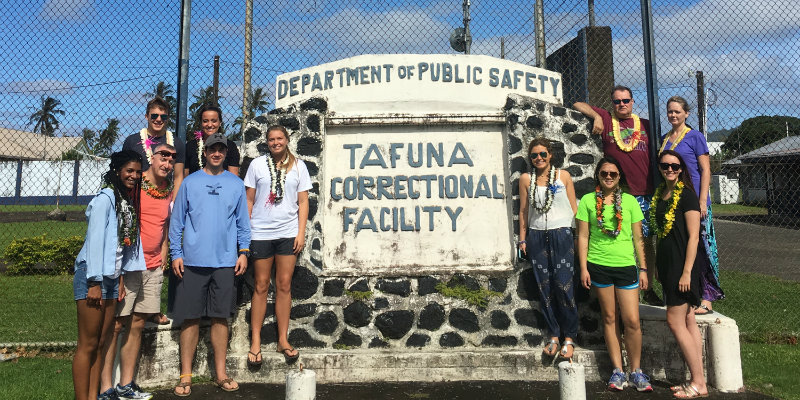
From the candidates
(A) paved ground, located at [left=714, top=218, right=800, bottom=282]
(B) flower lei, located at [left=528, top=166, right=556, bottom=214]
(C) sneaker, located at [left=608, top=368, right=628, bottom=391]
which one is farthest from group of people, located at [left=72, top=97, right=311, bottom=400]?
(A) paved ground, located at [left=714, top=218, right=800, bottom=282]

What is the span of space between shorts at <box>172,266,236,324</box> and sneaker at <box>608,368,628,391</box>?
2.84m

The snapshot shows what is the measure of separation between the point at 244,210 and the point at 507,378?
2415 millimetres

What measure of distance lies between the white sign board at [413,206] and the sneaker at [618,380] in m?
1.23

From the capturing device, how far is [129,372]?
4.11m

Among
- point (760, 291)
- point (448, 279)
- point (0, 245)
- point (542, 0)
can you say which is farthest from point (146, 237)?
point (0, 245)

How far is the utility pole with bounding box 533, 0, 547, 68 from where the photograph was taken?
18.4 feet

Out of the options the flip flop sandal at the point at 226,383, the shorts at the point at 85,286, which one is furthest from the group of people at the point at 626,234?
the shorts at the point at 85,286

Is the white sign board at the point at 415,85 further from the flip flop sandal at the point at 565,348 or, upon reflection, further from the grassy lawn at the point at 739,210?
the grassy lawn at the point at 739,210

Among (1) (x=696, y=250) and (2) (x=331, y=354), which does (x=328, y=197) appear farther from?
(1) (x=696, y=250)

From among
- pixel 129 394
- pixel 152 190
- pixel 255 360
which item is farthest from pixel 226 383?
pixel 152 190

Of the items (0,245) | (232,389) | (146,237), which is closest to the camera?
(146,237)

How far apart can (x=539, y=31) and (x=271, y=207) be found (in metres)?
3.10

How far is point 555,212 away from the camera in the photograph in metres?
4.59

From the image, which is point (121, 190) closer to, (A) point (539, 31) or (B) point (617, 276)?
(B) point (617, 276)
